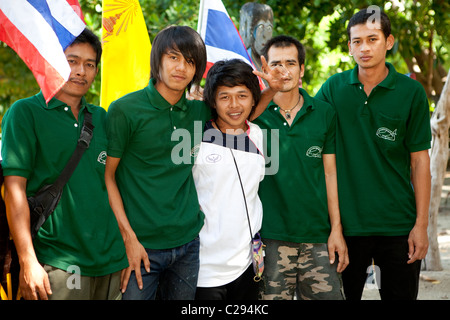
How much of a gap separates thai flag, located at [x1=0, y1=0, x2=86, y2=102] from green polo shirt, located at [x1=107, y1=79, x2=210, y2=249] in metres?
0.37

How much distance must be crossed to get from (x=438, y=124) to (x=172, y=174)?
3.87 m

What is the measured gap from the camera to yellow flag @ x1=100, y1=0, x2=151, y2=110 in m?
3.89

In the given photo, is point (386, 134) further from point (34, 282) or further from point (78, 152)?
point (34, 282)

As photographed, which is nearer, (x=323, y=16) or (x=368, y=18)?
(x=368, y=18)

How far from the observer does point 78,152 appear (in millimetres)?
2475

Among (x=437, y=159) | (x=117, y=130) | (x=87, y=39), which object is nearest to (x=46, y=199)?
(x=117, y=130)

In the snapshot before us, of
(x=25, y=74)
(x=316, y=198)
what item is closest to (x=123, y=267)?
(x=316, y=198)

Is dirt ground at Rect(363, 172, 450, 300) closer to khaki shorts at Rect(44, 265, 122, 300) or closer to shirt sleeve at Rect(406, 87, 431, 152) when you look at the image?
shirt sleeve at Rect(406, 87, 431, 152)

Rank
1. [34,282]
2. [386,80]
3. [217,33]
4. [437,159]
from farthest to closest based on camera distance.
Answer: [437,159], [217,33], [386,80], [34,282]

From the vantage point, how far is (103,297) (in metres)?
2.56

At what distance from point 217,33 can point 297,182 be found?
5.19ft

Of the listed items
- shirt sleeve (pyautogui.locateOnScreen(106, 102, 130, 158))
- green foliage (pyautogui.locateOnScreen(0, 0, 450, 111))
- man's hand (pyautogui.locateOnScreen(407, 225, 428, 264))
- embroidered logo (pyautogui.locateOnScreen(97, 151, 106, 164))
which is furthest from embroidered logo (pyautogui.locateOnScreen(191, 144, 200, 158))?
green foliage (pyautogui.locateOnScreen(0, 0, 450, 111))

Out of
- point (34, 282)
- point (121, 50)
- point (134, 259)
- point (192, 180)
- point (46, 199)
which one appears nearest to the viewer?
point (34, 282)

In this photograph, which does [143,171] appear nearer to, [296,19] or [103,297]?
[103,297]
